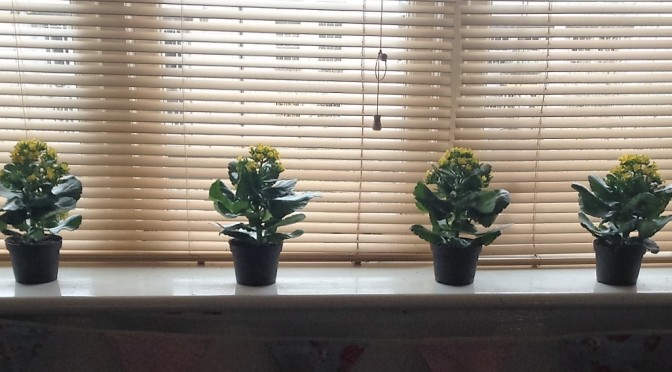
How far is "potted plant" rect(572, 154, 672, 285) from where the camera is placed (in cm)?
117

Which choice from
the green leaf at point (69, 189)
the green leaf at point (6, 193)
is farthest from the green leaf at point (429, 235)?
the green leaf at point (6, 193)

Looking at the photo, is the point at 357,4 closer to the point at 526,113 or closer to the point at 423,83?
the point at 423,83

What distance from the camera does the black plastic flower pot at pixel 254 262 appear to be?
117 centimetres

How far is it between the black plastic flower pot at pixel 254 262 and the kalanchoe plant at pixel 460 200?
11.4 inches

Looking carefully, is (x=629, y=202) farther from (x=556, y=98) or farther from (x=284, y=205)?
(x=284, y=205)

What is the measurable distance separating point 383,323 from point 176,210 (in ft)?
1.66

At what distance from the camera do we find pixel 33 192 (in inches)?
45.4

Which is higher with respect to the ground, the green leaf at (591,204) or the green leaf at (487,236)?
the green leaf at (591,204)

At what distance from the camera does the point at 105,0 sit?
1254 millimetres

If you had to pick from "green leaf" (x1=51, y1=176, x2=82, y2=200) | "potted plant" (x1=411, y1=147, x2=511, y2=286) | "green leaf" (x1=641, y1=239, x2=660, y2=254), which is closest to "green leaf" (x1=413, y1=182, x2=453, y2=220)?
"potted plant" (x1=411, y1=147, x2=511, y2=286)

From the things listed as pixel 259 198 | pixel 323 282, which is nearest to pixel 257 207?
pixel 259 198

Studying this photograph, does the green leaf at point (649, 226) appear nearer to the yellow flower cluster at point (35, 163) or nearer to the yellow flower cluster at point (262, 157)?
the yellow flower cluster at point (262, 157)

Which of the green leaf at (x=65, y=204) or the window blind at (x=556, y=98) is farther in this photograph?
the window blind at (x=556, y=98)

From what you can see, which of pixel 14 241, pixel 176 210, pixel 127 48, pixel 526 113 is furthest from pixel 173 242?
pixel 526 113
